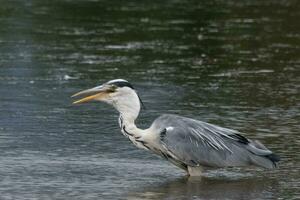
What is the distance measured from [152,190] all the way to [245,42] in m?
11.3

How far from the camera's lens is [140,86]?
16.5 m

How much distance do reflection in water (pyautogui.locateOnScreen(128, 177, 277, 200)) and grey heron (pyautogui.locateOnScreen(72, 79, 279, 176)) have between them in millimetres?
185

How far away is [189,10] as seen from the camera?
1027 inches

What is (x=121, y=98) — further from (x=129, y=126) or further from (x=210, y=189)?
(x=210, y=189)

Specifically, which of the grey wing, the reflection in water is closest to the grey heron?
the grey wing

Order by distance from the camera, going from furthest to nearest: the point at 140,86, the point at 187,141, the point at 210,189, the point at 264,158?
the point at 140,86 < the point at 187,141 < the point at 264,158 < the point at 210,189

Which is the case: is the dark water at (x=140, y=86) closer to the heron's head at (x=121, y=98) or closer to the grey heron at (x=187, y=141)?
the grey heron at (x=187, y=141)

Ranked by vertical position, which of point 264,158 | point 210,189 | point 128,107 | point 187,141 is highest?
point 128,107

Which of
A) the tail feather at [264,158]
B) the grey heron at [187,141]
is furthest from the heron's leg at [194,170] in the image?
the tail feather at [264,158]

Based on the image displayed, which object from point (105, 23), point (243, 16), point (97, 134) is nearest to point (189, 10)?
point (243, 16)

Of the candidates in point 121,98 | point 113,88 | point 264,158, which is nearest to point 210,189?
point 264,158

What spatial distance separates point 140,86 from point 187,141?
17.7 feet

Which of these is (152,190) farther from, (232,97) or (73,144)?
(232,97)

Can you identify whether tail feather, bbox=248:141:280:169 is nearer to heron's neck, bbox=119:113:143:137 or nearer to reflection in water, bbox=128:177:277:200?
reflection in water, bbox=128:177:277:200
